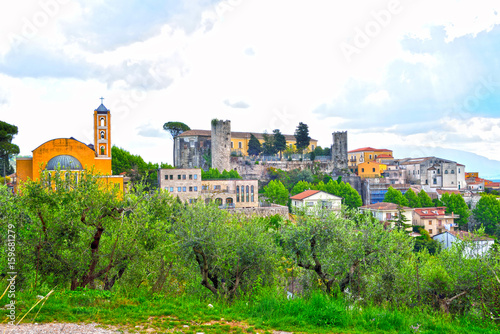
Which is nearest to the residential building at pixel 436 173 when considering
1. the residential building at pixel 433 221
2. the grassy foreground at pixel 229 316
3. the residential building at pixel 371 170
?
the residential building at pixel 371 170

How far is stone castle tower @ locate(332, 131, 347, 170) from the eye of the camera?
81.9 m

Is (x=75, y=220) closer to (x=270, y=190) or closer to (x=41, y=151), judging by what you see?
(x=41, y=151)

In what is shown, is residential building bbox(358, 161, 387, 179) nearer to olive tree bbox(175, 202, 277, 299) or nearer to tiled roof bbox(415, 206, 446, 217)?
tiled roof bbox(415, 206, 446, 217)

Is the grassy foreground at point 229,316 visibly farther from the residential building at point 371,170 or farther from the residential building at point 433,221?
the residential building at point 371,170

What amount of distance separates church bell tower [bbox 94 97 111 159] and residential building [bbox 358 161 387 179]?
52385mm

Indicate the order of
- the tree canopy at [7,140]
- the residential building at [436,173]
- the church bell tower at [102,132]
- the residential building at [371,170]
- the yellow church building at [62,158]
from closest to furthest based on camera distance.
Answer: the yellow church building at [62,158]
the church bell tower at [102,132]
the tree canopy at [7,140]
the residential building at [436,173]
the residential building at [371,170]

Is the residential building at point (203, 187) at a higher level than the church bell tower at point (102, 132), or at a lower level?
lower

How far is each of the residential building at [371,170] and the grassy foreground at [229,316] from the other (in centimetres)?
Answer: 7058

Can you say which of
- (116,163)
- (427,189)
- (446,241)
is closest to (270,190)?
(116,163)

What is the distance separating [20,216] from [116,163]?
1690 inches

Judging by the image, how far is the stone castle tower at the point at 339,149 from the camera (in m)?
81.9

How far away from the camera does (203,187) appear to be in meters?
51.8

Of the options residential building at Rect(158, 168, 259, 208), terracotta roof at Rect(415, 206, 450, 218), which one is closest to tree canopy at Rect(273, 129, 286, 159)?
residential building at Rect(158, 168, 259, 208)

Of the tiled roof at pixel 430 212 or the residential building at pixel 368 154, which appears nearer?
the tiled roof at pixel 430 212
